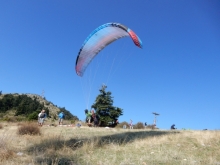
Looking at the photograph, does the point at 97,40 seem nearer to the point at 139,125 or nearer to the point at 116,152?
the point at 116,152

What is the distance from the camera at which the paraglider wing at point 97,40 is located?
483 inches

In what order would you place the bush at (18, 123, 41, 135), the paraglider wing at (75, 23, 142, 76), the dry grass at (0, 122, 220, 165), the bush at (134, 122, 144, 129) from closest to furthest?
the dry grass at (0, 122, 220, 165) < the paraglider wing at (75, 23, 142, 76) < the bush at (18, 123, 41, 135) < the bush at (134, 122, 144, 129)

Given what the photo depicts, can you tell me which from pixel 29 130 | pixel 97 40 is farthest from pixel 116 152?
pixel 97 40

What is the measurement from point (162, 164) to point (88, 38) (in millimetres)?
7978

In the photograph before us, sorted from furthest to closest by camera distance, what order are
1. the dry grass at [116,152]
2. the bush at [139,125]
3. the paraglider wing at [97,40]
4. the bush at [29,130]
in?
the bush at [139,125], the bush at [29,130], the paraglider wing at [97,40], the dry grass at [116,152]

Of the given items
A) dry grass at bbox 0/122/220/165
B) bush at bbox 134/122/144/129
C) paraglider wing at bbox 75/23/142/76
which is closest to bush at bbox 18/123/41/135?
dry grass at bbox 0/122/220/165

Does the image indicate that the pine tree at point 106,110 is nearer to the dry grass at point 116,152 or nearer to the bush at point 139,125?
the bush at point 139,125

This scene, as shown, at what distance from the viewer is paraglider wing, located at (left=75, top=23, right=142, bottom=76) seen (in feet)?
40.2

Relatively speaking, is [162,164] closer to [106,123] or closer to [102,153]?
[102,153]

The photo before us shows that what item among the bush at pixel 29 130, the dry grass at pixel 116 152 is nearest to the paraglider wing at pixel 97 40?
Result: the bush at pixel 29 130

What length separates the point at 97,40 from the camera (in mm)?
13414

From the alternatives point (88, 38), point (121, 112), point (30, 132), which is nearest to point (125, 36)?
point (88, 38)

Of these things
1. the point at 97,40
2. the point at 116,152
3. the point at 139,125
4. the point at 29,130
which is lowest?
the point at 116,152

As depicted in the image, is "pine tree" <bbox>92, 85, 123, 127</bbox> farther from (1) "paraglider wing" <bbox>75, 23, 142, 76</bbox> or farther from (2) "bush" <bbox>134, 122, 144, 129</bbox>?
(1) "paraglider wing" <bbox>75, 23, 142, 76</bbox>
